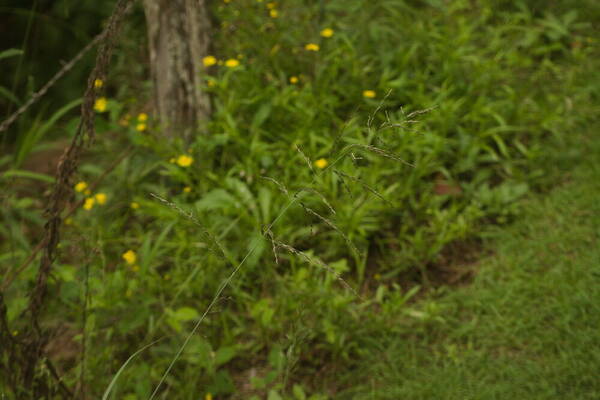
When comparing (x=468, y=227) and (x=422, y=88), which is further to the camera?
(x=422, y=88)

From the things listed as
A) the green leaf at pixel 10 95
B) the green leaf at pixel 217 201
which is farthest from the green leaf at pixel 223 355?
the green leaf at pixel 10 95

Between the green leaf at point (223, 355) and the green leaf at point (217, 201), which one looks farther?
the green leaf at point (217, 201)

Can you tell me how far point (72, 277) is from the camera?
7.10 ft

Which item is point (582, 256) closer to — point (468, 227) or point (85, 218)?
point (468, 227)

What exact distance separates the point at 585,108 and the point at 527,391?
1.90m

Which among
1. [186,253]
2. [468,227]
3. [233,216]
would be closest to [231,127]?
[233,216]

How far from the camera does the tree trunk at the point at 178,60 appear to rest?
2793mm

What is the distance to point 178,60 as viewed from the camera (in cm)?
289

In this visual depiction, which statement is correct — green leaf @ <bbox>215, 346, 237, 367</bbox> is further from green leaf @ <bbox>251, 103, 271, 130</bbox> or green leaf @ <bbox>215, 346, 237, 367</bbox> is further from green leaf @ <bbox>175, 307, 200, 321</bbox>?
green leaf @ <bbox>251, 103, 271, 130</bbox>

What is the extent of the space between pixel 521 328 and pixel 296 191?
1.00m

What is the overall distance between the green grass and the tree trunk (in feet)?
5.45

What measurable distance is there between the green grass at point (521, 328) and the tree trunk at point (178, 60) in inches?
65.4

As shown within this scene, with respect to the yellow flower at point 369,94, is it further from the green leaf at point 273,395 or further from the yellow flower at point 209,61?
the green leaf at point 273,395

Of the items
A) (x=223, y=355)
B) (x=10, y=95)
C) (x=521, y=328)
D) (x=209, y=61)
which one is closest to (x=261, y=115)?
(x=209, y=61)
